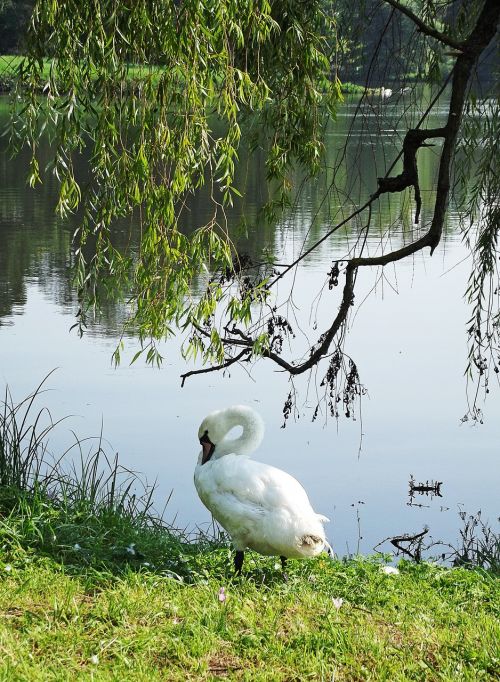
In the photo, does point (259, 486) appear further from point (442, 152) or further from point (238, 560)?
point (442, 152)

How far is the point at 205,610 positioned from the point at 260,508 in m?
0.67

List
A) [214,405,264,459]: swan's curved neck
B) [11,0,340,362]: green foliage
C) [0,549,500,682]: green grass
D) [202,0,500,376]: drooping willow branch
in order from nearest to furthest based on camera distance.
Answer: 1. [0,549,500,682]: green grass
2. [11,0,340,362]: green foliage
3. [202,0,500,376]: drooping willow branch
4. [214,405,264,459]: swan's curved neck

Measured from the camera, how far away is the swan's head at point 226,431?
15.7 feet

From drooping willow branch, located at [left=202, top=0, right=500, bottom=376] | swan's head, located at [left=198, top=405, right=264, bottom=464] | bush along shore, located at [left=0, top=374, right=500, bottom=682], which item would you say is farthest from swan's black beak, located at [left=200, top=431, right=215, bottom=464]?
drooping willow branch, located at [left=202, top=0, right=500, bottom=376]

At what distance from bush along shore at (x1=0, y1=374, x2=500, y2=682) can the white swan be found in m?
0.15

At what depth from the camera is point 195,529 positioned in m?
5.97

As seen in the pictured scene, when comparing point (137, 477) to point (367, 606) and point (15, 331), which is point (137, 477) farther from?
point (15, 331)

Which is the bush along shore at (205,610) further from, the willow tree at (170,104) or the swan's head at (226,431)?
the willow tree at (170,104)

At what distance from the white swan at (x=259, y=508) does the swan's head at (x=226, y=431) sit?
0.26 metres

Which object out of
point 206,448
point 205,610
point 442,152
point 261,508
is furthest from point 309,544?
point 442,152

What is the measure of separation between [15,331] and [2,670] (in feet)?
23.7

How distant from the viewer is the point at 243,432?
4785mm

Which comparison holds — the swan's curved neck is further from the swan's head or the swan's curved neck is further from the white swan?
the white swan

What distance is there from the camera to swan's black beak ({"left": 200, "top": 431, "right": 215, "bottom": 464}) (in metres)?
4.85
